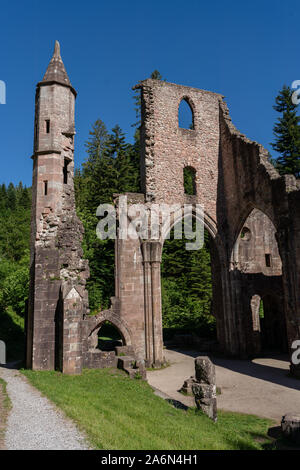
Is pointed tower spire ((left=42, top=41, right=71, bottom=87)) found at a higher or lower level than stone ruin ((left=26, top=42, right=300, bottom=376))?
higher

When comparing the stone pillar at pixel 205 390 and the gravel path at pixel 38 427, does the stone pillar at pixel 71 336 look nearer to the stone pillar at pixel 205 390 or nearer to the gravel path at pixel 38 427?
the gravel path at pixel 38 427

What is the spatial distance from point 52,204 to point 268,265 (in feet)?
45.5

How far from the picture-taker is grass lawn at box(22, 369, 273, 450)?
4.77 metres

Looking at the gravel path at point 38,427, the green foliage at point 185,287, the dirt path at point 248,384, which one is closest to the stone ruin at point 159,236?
the dirt path at point 248,384

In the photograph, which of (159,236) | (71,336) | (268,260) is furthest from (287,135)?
(71,336)

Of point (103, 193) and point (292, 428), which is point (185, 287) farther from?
point (292, 428)

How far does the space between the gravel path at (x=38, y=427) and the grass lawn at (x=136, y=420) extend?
0.55 feet

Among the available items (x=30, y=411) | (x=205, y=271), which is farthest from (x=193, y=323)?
(x=30, y=411)

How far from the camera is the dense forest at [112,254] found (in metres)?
23.4

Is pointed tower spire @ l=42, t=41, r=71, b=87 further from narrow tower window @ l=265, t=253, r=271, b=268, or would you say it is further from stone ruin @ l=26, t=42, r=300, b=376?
narrow tower window @ l=265, t=253, r=271, b=268

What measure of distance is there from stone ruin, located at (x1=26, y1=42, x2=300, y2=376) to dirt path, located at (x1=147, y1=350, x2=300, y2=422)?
1052mm

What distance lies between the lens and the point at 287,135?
29531 mm

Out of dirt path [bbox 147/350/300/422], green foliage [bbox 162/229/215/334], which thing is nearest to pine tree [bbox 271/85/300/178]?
green foliage [bbox 162/229/215/334]

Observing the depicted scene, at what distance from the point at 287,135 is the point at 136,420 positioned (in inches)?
1144
